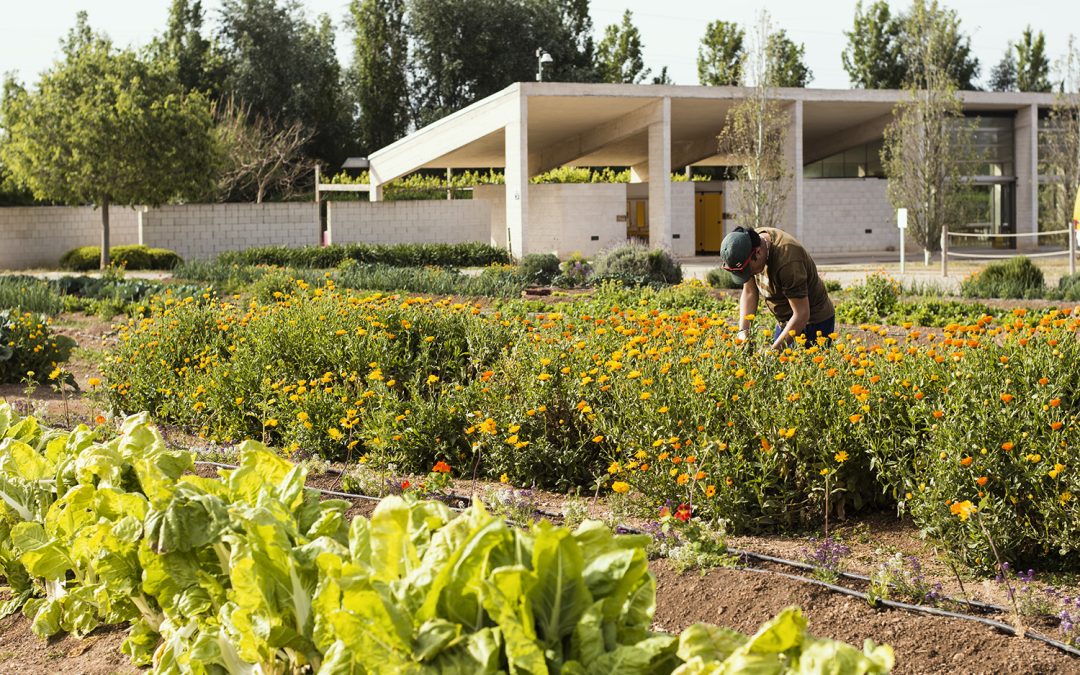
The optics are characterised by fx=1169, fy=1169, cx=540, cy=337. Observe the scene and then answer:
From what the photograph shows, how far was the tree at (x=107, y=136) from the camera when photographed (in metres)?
29.7

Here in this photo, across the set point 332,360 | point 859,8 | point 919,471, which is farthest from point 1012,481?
point 859,8

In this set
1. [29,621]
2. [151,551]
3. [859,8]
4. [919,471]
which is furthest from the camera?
[859,8]

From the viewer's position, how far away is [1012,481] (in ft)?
15.3

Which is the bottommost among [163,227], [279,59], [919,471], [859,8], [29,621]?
[29,621]

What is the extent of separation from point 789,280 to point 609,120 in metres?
27.9

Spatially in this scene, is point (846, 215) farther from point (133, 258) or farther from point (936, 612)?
point (936, 612)

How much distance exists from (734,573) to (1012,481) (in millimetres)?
1217

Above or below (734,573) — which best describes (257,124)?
above

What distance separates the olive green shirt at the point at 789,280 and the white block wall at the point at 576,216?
84.4 ft

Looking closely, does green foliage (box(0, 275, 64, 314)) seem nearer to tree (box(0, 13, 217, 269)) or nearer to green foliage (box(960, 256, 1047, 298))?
green foliage (box(960, 256, 1047, 298))

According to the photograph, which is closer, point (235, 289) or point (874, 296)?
point (874, 296)

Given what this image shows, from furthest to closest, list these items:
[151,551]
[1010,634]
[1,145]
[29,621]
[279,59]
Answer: [279,59]
[1,145]
[29,621]
[1010,634]
[151,551]

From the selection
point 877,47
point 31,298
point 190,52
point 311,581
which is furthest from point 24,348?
point 877,47

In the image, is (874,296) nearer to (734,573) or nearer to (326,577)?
(734,573)
